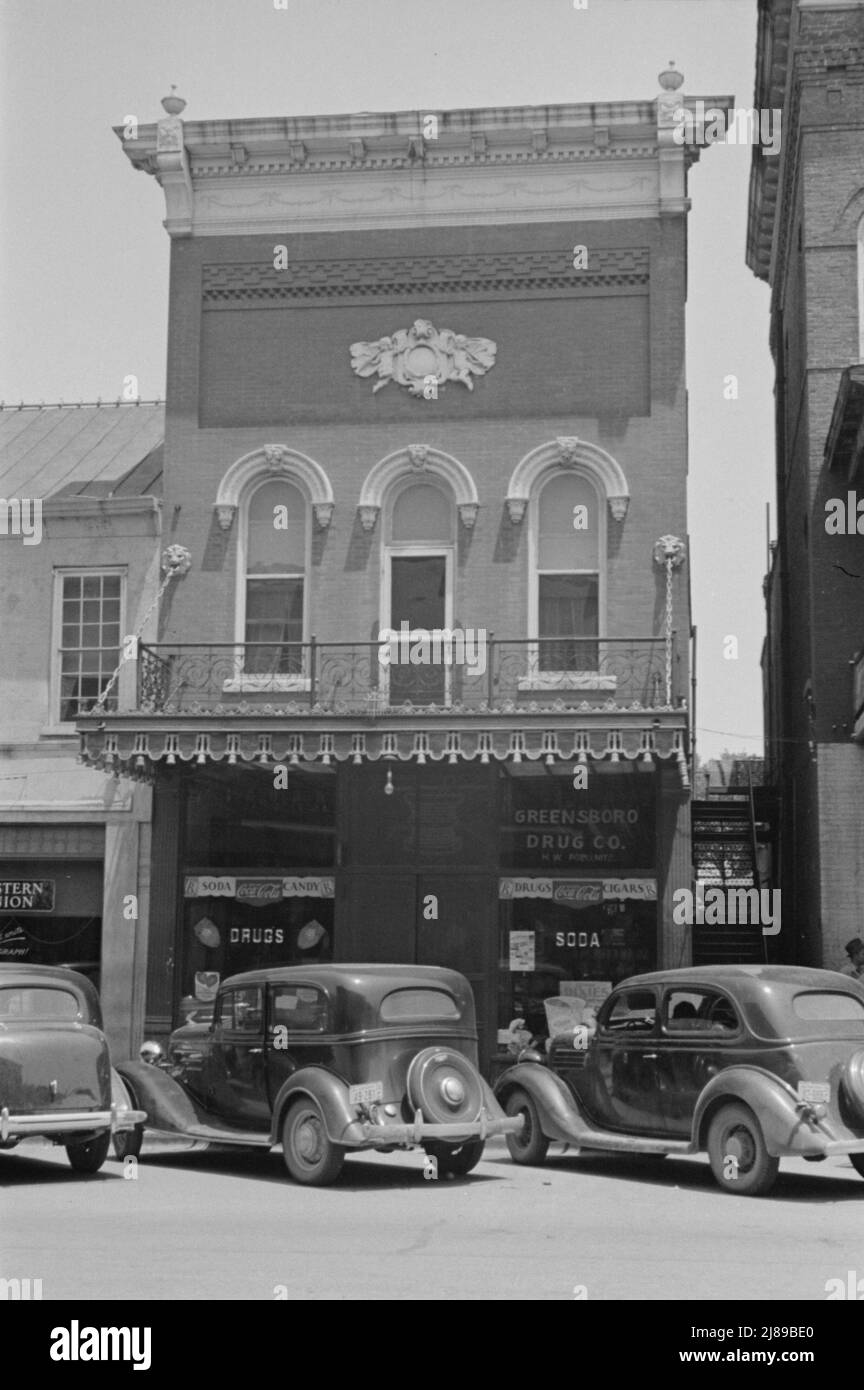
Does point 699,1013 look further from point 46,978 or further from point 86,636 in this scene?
point 86,636

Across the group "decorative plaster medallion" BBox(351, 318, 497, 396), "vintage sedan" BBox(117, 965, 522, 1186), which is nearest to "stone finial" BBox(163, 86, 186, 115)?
"decorative plaster medallion" BBox(351, 318, 497, 396)

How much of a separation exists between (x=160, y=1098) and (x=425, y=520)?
880 cm

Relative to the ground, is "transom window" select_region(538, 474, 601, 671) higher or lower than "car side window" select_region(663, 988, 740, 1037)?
higher

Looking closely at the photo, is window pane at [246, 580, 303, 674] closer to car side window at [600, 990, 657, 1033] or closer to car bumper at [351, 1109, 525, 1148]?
car side window at [600, 990, 657, 1033]

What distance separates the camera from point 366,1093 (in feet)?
41.4

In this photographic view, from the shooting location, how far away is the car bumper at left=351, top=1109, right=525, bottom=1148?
1235 centimetres

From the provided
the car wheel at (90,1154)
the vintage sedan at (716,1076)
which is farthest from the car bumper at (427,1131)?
the car wheel at (90,1154)

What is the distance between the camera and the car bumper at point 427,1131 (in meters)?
12.4

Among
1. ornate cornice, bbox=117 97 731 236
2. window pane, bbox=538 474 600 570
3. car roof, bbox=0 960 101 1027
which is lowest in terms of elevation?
car roof, bbox=0 960 101 1027

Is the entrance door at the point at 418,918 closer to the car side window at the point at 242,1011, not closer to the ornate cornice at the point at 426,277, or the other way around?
the car side window at the point at 242,1011

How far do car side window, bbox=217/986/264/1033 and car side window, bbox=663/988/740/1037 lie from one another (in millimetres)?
3311

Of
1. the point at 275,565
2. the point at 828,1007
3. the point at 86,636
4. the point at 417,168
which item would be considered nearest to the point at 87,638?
the point at 86,636

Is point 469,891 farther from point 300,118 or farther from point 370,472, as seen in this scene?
point 300,118
